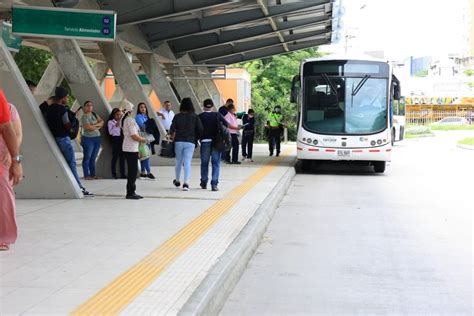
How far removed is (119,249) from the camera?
7.88m

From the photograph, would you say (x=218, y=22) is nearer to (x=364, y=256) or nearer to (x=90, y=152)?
(x=90, y=152)

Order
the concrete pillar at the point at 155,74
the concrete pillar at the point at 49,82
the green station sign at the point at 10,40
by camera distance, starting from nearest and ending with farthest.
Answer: the green station sign at the point at 10,40, the concrete pillar at the point at 155,74, the concrete pillar at the point at 49,82

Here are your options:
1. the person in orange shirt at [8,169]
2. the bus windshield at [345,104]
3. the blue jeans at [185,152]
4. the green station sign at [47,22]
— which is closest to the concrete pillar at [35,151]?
the green station sign at [47,22]

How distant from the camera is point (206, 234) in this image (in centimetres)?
896

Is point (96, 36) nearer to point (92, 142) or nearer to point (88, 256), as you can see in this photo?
point (92, 142)

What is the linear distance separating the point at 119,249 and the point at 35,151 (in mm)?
4821

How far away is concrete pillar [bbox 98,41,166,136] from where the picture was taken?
2006cm

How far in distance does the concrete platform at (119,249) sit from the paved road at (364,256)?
58 cm

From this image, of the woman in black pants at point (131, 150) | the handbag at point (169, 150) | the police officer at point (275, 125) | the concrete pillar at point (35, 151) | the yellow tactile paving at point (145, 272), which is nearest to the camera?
the yellow tactile paving at point (145, 272)

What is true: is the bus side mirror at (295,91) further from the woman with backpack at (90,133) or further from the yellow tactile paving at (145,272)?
the yellow tactile paving at (145,272)

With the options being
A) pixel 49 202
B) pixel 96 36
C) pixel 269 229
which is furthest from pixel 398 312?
pixel 96 36

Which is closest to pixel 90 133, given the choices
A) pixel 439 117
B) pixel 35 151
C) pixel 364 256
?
pixel 35 151

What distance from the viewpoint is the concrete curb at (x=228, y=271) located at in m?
5.70

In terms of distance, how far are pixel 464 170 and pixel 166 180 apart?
36.0 ft
